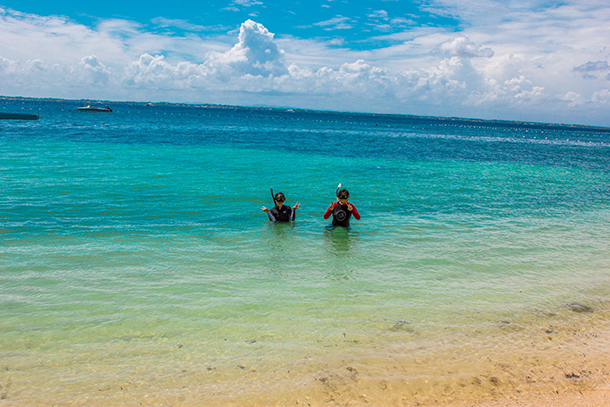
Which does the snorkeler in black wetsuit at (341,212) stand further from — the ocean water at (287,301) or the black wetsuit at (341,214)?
the ocean water at (287,301)

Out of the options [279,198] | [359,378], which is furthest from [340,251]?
[359,378]

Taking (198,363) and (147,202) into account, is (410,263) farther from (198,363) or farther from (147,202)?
(147,202)

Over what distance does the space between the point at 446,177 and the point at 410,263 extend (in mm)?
17110

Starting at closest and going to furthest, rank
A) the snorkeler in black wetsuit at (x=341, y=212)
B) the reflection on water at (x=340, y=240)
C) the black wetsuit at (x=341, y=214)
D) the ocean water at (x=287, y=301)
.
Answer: the ocean water at (x=287, y=301), the reflection on water at (x=340, y=240), the snorkeler in black wetsuit at (x=341, y=212), the black wetsuit at (x=341, y=214)

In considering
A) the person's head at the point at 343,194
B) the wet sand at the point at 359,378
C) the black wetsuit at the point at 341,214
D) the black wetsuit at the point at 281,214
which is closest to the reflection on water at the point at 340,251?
the black wetsuit at the point at 341,214

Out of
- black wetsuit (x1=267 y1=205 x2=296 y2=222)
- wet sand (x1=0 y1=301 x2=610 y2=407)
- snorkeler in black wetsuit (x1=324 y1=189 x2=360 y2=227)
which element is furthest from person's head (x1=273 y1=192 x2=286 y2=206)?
wet sand (x1=0 y1=301 x2=610 y2=407)

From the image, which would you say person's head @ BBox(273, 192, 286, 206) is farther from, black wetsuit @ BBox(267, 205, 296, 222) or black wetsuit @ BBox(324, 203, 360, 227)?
black wetsuit @ BBox(324, 203, 360, 227)

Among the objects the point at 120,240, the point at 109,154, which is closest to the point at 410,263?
the point at 120,240

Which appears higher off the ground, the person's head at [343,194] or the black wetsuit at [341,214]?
the person's head at [343,194]

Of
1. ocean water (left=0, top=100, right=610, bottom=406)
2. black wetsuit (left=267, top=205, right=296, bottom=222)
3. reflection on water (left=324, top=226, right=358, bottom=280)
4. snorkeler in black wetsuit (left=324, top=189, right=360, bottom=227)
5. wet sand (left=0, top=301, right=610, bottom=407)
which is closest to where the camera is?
wet sand (left=0, top=301, right=610, bottom=407)

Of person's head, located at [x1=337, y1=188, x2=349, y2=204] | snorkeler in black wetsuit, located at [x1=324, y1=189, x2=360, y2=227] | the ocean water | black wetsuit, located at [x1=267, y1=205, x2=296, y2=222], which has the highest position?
person's head, located at [x1=337, y1=188, x2=349, y2=204]

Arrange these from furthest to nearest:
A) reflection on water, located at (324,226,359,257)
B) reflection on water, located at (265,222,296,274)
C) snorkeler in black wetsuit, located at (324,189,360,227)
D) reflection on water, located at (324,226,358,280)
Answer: snorkeler in black wetsuit, located at (324,189,360,227), reflection on water, located at (324,226,359,257), reflection on water, located at (265,222,296,274), reflection on water, located at (324,226,358,280)

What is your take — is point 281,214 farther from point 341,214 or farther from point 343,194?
point 343,194

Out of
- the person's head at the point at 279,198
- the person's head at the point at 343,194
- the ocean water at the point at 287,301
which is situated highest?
the person's head at the point at 343,194
